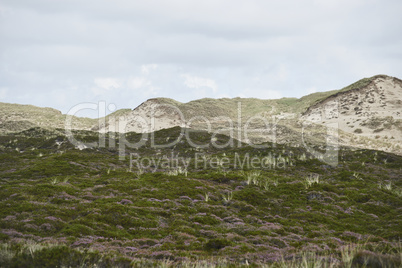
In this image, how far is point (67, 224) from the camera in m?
12.4

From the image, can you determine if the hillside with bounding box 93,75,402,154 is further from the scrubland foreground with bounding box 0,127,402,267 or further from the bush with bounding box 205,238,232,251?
the bush with bounding box 205,238,232,251

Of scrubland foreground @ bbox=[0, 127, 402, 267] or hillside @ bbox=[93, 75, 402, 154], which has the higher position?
hillside @ bbox=[93, 75, 402, 154]

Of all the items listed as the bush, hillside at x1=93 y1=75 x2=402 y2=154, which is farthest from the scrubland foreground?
hillside at x1=93 y1=75 x2=402 y2=154

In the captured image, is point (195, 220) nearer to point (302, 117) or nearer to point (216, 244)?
point (216, 244)

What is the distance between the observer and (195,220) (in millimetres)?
14617

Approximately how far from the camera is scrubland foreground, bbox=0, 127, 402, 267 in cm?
826

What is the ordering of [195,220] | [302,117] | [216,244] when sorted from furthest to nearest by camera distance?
1. [302,117]
2. [195,220]
3. [216,244]

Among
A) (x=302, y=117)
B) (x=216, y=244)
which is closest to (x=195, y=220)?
(x=216, y=244)

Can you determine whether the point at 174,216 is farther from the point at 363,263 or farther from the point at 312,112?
the point at 312,112

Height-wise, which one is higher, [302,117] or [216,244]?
[302,117]

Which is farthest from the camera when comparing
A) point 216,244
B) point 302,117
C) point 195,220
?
point 302,117

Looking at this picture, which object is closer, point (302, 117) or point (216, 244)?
point (216, 244)

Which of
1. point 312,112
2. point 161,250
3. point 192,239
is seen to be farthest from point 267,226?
point 312,112

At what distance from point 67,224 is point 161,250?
497 centimetres
